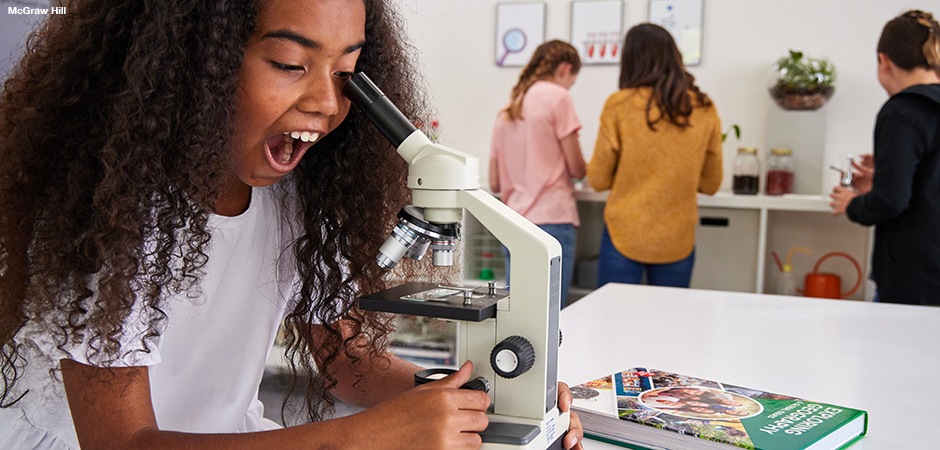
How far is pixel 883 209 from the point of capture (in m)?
2.06

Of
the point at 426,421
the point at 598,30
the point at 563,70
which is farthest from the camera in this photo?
the point at 598,30

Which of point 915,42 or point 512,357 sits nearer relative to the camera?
point 512,357

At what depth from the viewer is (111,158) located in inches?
29.0

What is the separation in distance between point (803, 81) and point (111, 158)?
10.5 ft

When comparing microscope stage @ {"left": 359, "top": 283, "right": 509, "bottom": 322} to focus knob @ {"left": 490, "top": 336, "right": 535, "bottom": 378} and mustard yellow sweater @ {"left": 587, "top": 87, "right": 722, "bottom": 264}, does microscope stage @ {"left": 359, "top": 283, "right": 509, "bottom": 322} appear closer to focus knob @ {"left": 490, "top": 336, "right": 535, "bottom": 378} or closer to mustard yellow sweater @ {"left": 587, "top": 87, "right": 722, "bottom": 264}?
focus knob @ {"left": 490, "top": 336, "right": 535, "bottom": 378}

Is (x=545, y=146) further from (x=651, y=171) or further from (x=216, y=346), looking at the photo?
(x=216, y=346)

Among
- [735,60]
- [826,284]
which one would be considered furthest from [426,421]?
[735,60]

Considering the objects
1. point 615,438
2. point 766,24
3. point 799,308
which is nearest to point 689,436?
point 615,438

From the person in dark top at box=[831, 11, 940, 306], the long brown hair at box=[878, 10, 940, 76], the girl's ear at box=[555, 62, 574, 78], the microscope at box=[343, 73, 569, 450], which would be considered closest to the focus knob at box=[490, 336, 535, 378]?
the microscope at box=[343, 73, 569, 450]

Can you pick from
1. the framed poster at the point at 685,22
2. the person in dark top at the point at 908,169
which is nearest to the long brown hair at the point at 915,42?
the person in dark top at the point at 908,169

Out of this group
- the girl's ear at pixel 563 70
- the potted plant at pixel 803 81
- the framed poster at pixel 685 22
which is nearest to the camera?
the girl's ear at pixel 563 70

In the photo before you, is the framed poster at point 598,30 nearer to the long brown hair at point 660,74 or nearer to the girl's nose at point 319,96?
the long brown hair at point 660,74

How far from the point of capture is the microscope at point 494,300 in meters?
0.68

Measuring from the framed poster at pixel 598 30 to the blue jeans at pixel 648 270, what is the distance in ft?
4.62
